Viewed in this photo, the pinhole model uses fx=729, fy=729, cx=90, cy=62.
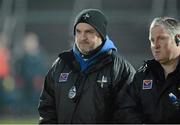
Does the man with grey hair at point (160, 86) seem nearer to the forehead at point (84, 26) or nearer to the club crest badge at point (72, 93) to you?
the club crest badge at point (72, 93)

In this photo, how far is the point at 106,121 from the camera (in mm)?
6395

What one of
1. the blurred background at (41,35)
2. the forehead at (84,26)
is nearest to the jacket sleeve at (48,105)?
the forehead at (84,26)

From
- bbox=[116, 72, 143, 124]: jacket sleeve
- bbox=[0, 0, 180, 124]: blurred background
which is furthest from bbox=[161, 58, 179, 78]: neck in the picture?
bbox=[0, 0, 180, 124]: blurred background

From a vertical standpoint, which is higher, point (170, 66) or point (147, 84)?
point (170, 66)

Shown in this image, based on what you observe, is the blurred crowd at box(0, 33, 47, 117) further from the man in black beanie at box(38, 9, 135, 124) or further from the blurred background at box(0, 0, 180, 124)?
the man in black beanie at box(38, 9, 135, 124)

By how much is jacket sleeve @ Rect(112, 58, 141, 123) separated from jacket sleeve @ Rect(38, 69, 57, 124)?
23.0 inches

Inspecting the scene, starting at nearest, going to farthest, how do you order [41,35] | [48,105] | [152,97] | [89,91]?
[152,97] < [89,91] < [48,105] < [41,35]

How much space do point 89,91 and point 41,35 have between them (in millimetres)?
11359

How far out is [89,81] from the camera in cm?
645

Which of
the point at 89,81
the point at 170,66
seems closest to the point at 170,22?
the point at 170,66

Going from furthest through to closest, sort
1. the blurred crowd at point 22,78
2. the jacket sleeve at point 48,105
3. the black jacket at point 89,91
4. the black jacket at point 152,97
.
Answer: the blurred crowd at point 22,78, the jacket sleeve at point 48,105, the black jacket at point 89,91, the black jacket at point 152,97

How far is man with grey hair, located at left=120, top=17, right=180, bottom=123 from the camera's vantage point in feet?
20.3

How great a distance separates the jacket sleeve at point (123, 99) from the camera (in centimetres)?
630

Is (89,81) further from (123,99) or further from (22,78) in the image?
(22,78)
